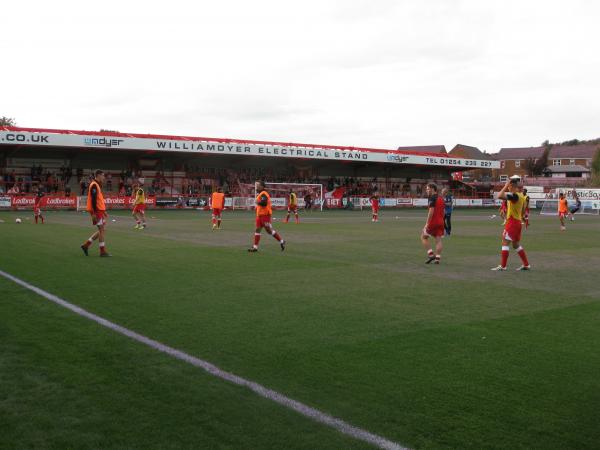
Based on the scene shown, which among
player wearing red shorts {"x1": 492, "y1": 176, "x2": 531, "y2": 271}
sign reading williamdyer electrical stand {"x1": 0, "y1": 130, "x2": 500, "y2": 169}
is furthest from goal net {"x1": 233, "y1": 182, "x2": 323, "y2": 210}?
player wearing red shorts {"x1": 492, "y1": 176, "x2": 531, "y2": 271}

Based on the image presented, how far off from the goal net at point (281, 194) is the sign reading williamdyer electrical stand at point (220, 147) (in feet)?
9.49

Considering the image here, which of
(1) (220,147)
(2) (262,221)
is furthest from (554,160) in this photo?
(2) (262,221)

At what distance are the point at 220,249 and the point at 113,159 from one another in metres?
38.8

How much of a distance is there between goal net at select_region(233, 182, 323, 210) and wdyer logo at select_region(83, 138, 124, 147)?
10688 millimetres

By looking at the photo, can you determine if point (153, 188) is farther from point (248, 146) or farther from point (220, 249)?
point (220, 249)

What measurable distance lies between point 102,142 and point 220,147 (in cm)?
977

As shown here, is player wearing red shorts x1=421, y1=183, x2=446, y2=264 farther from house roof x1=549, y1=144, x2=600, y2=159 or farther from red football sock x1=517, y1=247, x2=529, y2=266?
house roof x1=549, y1=144, x2=600, y2=159

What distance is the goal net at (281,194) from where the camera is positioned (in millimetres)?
51031

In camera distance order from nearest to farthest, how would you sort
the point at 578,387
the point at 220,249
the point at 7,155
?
the point at 578,387 < the point at 220,249 < the point at 7,155

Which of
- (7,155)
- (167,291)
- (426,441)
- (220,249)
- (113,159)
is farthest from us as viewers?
(113,159)

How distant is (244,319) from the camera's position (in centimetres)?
720

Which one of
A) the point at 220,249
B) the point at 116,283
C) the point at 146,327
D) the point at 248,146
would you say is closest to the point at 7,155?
the point at 248,146

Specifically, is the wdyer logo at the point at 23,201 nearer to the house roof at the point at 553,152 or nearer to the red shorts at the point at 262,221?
the red shorts at the point at 262,221

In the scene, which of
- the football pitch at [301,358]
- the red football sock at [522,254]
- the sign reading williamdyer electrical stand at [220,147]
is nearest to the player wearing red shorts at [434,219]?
the football pitch at [301,358]
